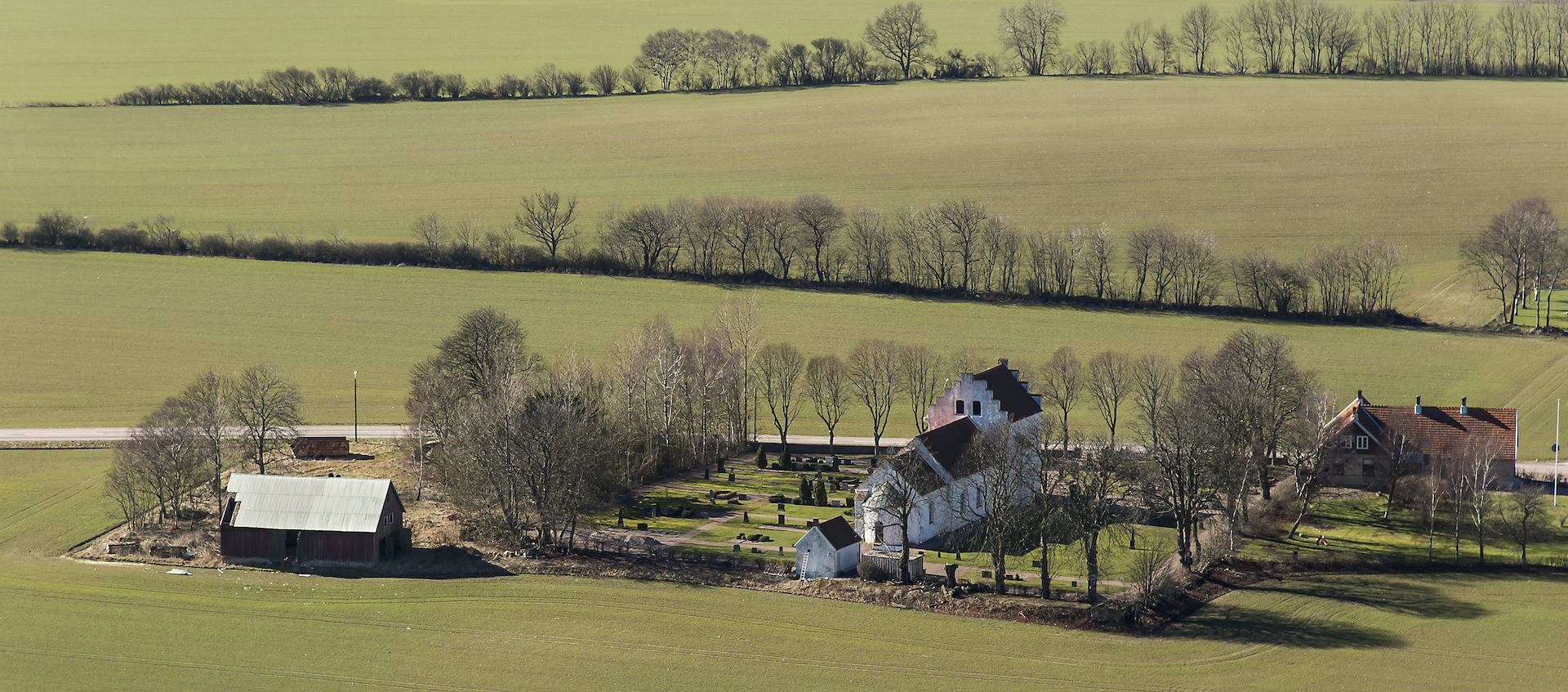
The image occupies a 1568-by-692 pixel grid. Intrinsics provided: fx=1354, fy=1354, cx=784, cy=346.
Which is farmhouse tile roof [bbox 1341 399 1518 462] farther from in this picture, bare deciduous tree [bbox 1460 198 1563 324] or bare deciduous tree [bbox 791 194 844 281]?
bare deciduous tree [bbox 791 194 844 281]

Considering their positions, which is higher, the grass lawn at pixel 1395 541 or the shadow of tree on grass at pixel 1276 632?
the grass lawn at pixel 1395 541

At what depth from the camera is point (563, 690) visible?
55.1 meters

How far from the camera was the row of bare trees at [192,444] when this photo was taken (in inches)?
3002

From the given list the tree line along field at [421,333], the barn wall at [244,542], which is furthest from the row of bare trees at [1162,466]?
the barn wall at [244,542]

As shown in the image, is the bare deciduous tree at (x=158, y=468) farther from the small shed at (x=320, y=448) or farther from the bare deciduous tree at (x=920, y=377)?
the bare deciduous tree at (x=920, y=377)

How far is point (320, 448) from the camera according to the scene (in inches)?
3548

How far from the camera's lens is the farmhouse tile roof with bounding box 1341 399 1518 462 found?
268 feet

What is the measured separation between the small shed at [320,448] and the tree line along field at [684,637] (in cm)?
2011

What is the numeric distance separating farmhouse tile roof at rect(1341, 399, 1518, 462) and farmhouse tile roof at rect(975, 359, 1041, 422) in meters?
19.5

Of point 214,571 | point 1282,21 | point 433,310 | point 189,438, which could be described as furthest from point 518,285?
point 1282,21

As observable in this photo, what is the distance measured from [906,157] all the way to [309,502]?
102 metres

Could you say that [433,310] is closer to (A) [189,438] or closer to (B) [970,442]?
(A) [189,438]

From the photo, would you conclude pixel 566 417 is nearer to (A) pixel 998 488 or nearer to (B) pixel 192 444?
(B) pixel 192 444

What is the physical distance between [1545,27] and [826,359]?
5800 inches
